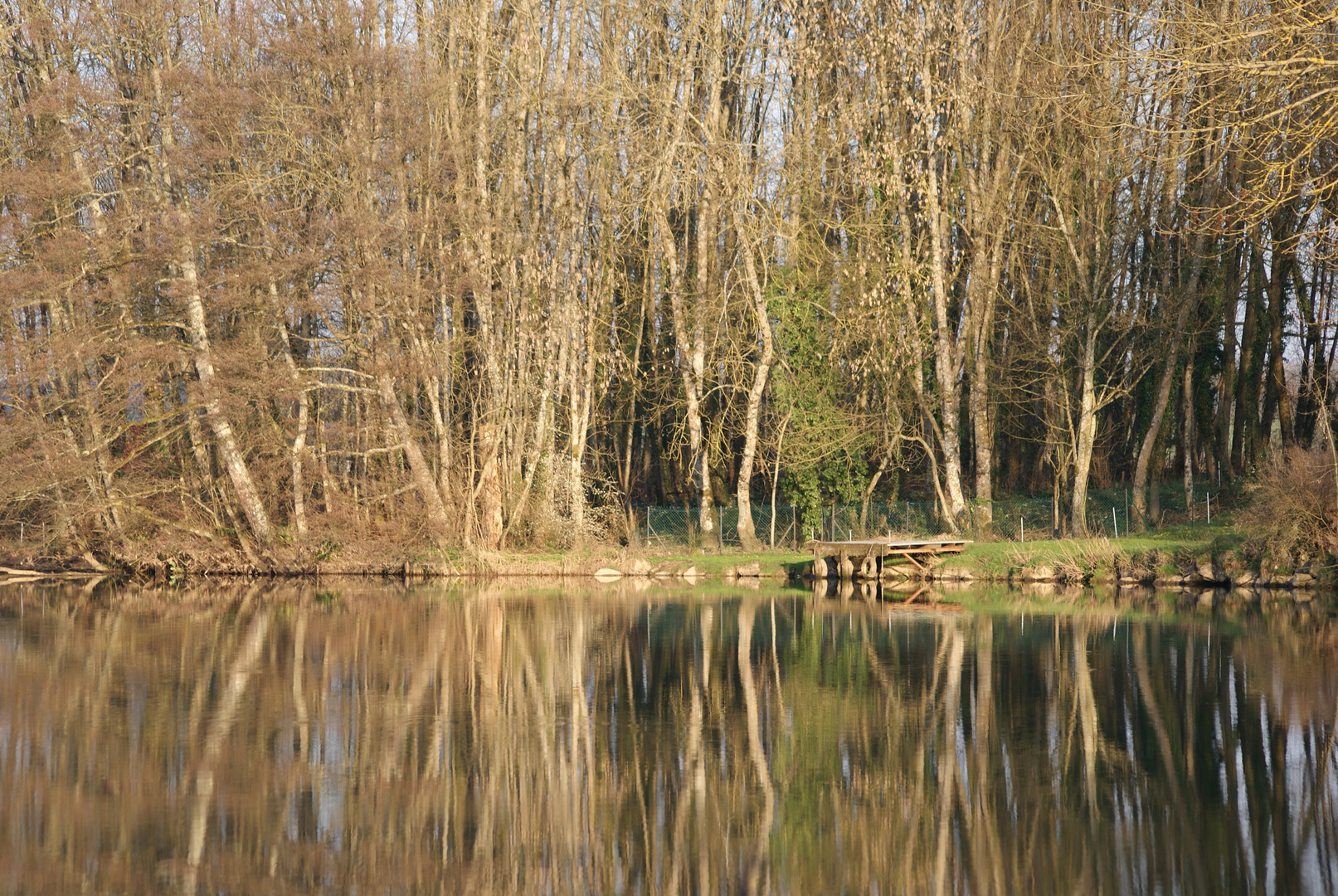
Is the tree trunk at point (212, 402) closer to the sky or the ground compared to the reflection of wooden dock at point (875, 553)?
closer to the sky

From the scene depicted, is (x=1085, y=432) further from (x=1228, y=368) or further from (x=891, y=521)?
(x=1228, y=368)

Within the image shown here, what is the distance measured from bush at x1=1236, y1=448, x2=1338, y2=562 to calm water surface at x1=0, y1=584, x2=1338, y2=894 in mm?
6707

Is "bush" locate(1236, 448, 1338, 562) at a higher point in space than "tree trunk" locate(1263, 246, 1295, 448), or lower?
lower

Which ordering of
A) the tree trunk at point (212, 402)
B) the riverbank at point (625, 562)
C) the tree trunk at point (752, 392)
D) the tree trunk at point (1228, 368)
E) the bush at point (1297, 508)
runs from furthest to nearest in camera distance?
the tree trunk at point (1228, 368)
the tree trunk at point (752, 392)
the tree trunk at point (212, 402)
the riverbank at point (625, 562)
the bush at point (1297, 508)

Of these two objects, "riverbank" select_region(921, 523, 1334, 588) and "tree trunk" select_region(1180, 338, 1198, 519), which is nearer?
"riverbank" select_region(921, 523, 1334, 588)

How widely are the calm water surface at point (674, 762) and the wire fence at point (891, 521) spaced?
14.8 meters

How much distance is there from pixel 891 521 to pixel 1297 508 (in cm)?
1225

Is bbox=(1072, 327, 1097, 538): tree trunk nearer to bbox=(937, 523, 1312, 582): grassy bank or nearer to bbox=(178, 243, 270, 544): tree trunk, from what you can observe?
bbox=(937, 523, 1312, 582): grassy bank

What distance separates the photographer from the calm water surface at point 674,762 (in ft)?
25.0

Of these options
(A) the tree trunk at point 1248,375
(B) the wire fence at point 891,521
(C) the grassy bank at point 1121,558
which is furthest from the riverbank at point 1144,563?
(A) the tree trunk at point 1248,375

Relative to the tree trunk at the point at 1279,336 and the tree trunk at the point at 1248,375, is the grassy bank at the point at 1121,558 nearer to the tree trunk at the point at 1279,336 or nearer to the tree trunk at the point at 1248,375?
the tree trunk at the point at 1279,336

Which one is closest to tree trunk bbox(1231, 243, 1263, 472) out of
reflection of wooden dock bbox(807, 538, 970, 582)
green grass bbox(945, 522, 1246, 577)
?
green grass bbox(945, 522, 1246, 577)

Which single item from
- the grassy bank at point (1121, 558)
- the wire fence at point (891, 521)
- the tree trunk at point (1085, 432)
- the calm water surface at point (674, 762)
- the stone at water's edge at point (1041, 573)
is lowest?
the calm water surface at point (674, 762)

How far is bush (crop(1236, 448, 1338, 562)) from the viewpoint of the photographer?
→ 24.4m
